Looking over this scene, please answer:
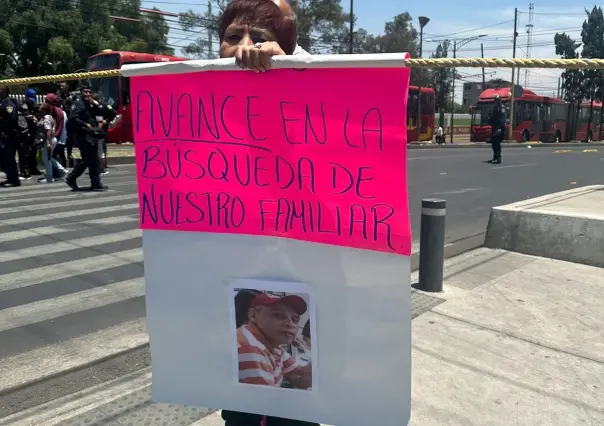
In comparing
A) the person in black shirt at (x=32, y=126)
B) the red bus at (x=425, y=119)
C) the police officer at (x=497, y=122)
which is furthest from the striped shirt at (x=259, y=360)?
the red bus at (x=425, y=119)

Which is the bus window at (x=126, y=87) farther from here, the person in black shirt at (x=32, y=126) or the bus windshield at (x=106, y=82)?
the person in black shirt at (x=32, y=126)

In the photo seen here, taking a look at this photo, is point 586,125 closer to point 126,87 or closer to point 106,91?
point 106,91

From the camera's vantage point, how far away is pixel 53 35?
135ft

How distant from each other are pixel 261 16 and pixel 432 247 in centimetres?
313

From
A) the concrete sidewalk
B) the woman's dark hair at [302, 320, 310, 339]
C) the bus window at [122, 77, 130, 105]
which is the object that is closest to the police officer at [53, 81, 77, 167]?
the bus window at [122, 77, 130, 105]

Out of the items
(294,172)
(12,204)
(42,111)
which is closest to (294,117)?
(294,172)

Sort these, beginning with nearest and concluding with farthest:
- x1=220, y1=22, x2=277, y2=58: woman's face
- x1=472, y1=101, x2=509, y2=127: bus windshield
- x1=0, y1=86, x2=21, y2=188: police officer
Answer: x1=220, y1=22, x2=277, y2=58: woman's face → x1=0, y1=86, x2=21, y2=188: police officer → x1=472, y1=101, x2=509, y2=127: bus windshield

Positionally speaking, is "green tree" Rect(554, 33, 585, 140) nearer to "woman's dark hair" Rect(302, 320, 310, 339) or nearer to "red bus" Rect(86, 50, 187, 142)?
"red bus" Rect(86, 50, 187, 142)

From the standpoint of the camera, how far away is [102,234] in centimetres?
680

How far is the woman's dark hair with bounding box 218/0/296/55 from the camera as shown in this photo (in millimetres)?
1864

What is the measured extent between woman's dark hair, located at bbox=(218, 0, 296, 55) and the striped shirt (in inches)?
38.4

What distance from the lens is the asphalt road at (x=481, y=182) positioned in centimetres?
842

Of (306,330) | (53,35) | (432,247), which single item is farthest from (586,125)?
(306,330)

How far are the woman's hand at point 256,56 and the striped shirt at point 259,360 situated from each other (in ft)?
2.64
